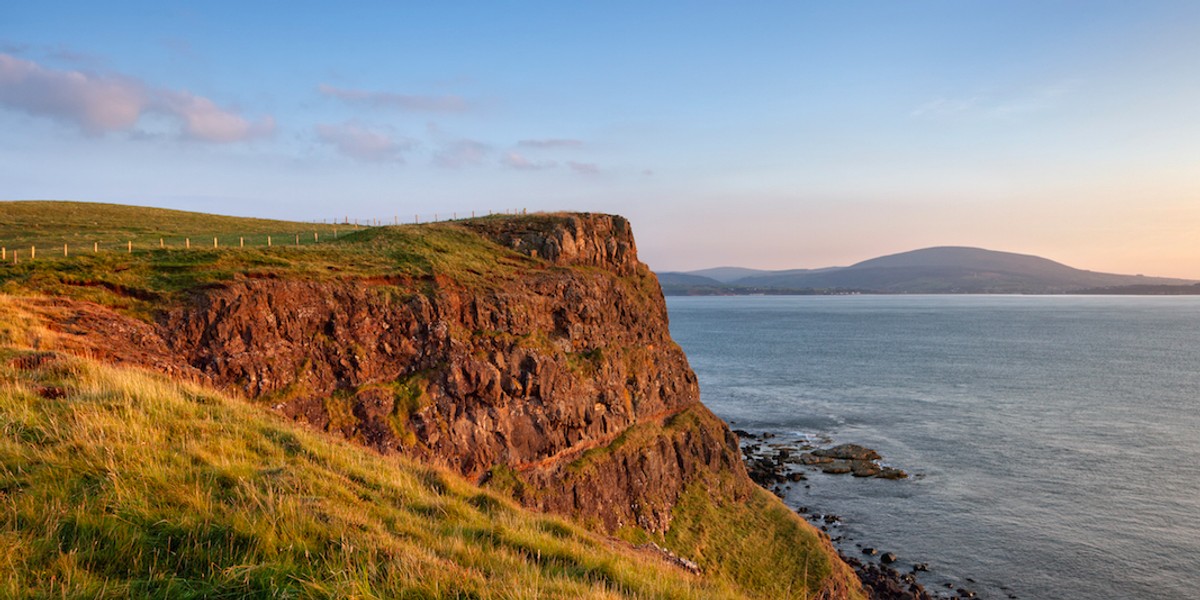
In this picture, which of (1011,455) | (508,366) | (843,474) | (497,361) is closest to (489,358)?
(497,361)

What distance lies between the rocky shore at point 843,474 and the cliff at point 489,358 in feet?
19.6

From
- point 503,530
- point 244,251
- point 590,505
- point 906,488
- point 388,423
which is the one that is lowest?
point 906,488

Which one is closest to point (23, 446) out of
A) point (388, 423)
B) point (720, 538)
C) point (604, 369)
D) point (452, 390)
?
point (388, 423)

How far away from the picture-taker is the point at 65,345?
18.5 m

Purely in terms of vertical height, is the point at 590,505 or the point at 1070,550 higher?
the point at 590,505

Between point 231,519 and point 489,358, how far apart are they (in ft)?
90.6

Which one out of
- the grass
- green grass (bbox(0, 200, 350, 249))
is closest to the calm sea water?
the grass

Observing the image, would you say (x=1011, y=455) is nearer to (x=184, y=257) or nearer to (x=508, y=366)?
(x=508, y=366)

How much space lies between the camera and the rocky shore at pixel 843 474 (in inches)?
1612

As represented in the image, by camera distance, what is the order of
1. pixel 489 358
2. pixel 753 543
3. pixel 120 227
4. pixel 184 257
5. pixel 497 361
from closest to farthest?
pixel 184 257
pixel 489 358
pixel 497 361
pixel 753 543
pixel 120 227

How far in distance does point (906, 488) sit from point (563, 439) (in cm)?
3902

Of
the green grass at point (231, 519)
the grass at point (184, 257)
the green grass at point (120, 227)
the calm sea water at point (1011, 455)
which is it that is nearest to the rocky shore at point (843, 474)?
the calm sea water at point (1011, 455)

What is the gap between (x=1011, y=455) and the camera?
211 ft

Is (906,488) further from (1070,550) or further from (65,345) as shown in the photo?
(65,345)
